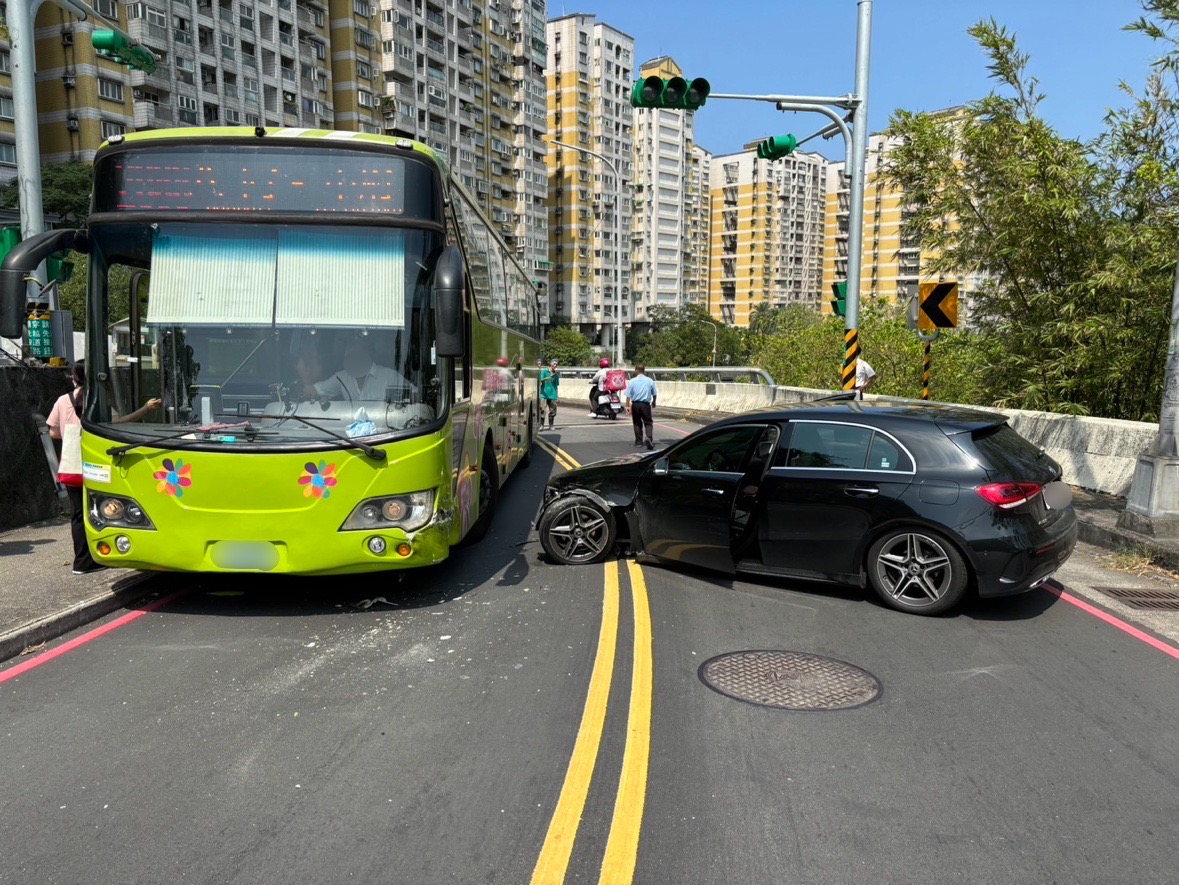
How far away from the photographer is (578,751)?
4.32m

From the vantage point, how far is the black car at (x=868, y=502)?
20.6ft

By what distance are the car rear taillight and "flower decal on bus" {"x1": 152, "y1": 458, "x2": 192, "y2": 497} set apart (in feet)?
17.8

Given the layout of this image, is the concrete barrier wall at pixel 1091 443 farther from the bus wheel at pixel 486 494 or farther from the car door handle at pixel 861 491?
the bus wheel at pixel 486 494

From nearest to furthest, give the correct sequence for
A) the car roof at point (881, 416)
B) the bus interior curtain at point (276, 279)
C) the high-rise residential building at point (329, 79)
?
the bus interior curtain at point (276, 279)
the car roof at point (881, 416)
the high-rise residential building at point (329, 79)

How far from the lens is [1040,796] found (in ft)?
12.7

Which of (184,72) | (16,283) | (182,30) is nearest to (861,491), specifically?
(16,283)

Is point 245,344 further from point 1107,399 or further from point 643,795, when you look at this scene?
point 1107,399

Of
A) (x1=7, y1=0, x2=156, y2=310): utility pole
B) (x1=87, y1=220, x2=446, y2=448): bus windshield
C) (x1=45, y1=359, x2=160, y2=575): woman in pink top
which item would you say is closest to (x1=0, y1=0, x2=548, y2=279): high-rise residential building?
(x1=7, y1=0, x2=156, y2=310): utility pole

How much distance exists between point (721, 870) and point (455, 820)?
110cm

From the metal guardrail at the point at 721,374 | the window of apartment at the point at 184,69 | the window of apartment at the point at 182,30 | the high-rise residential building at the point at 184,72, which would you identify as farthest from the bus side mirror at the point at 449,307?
the window of apartment at the point at 182,30

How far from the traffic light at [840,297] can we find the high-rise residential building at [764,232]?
139m

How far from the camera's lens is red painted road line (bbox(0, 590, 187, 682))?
18.2 feet

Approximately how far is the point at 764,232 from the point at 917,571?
154244 mm

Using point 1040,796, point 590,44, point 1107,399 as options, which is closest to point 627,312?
→ point 590,44
